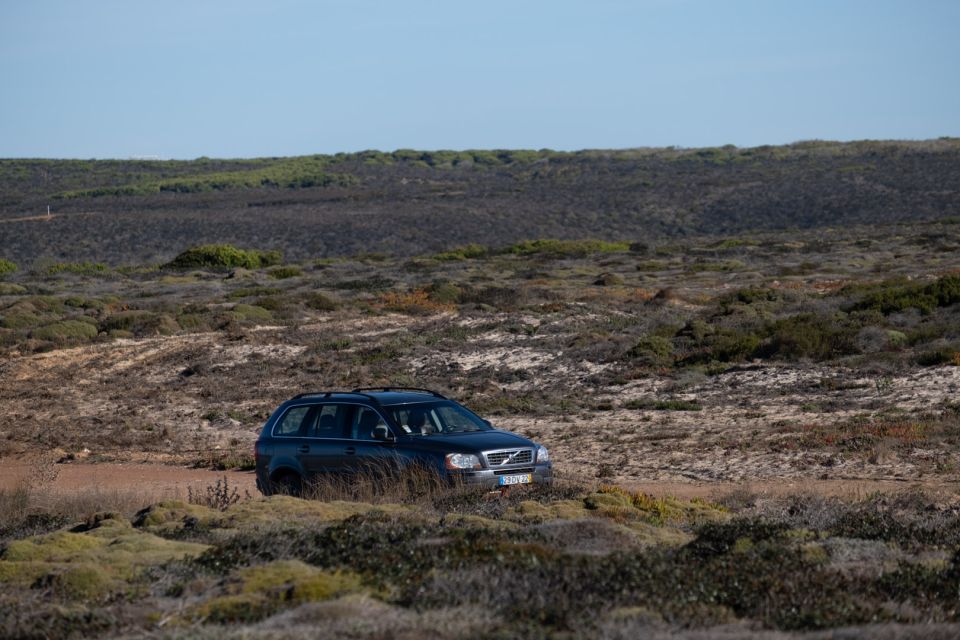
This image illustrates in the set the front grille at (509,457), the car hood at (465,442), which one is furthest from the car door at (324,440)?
the front grille at (509,457)

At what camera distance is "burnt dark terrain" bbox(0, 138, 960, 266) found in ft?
255

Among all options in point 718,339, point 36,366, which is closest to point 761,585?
point 718,339

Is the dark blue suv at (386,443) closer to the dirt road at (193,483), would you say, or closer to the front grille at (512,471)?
the front grille at (512,471)

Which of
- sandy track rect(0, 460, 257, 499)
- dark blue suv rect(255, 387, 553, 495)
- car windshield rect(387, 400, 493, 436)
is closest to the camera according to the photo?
dark blue suv rect(255, 387, 553, 495)

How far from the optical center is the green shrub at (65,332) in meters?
31.4

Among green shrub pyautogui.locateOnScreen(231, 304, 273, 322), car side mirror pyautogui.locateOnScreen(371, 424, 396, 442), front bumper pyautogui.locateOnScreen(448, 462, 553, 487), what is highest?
car side mirror pyautogui.locateOnScreen(371, 424, 396, 442)

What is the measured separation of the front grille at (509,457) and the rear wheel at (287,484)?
2.33m

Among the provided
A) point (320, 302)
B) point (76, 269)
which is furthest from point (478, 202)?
point (320, 302)

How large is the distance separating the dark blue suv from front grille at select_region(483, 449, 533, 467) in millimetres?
11

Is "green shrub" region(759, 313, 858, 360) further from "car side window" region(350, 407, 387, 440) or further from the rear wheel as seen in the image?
the rear wheel

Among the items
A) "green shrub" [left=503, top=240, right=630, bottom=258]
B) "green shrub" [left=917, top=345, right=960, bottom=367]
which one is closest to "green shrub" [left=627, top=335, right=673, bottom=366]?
"green shrub" [left=917, top=345, right=960, bottom=367]

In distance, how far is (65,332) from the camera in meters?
31.8

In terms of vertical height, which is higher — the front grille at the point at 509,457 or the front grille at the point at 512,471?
the front grille at the point at 509,457

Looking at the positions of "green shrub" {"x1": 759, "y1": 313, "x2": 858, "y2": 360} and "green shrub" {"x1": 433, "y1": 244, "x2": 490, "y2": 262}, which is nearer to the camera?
"green shrub" {"x1": 759, "y1": 313, "x2": 858, "y2": 360}
